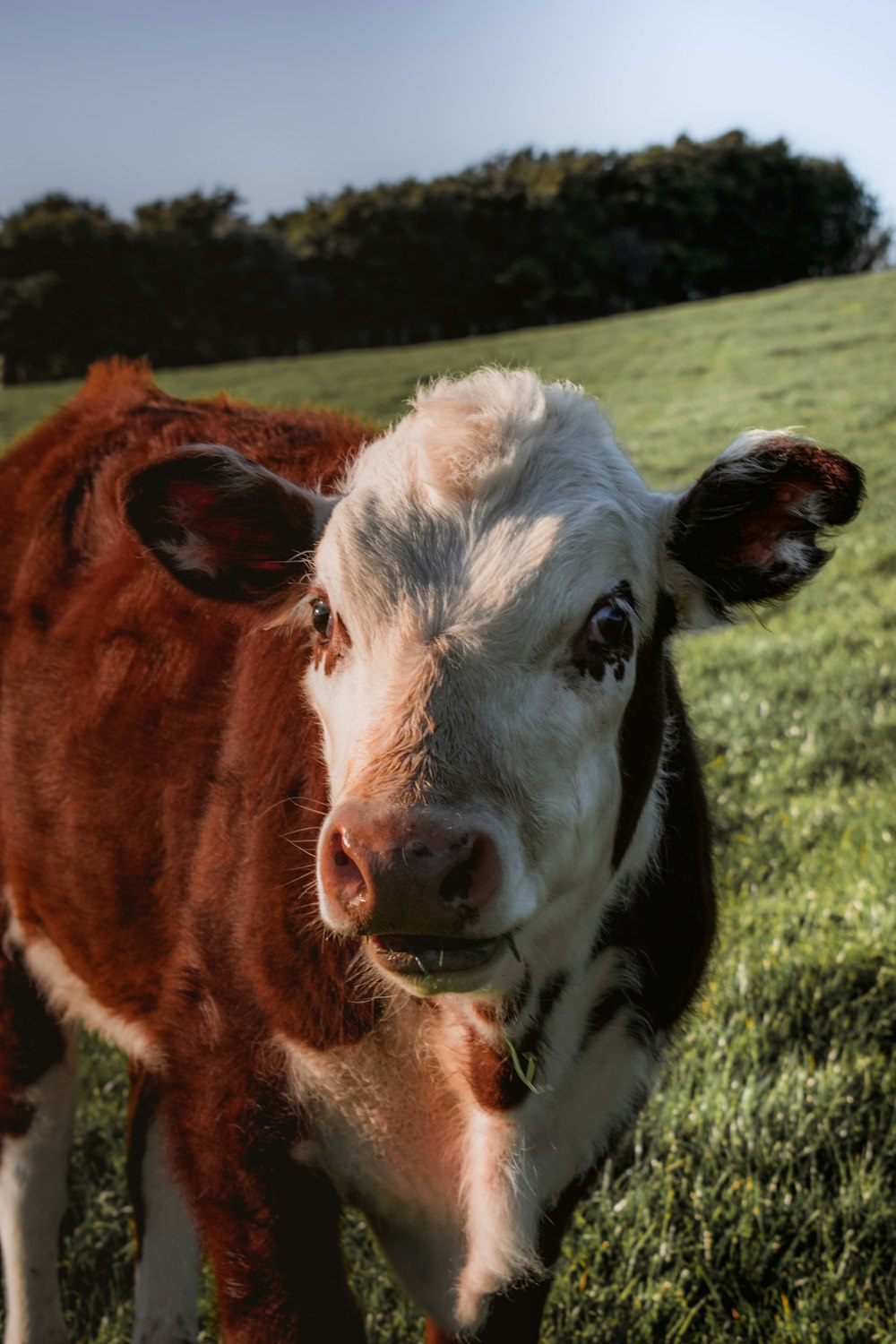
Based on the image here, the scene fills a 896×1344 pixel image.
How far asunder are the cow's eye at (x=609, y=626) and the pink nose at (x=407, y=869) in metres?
0.57

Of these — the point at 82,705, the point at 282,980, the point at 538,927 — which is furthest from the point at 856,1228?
the point at 82,705

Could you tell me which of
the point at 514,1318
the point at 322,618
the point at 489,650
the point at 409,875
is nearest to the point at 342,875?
the point at 409,875

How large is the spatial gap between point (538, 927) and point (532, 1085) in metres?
0.44

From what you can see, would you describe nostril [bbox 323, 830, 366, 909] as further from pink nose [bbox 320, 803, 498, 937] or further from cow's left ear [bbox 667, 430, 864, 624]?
cow's left ear [bbox 667, 430, 864, 624]

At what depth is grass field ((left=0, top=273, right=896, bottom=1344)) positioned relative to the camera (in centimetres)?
293

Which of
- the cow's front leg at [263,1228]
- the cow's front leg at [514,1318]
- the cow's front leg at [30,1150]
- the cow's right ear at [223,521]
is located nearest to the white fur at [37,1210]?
the cow's front leg at [30,1150]

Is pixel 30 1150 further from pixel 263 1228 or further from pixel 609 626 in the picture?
pixel 609 626

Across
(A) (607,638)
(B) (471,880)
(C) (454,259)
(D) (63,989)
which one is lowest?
(C) (454,259)

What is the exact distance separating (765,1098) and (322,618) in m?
2.13

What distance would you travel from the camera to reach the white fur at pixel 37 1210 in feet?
10.3

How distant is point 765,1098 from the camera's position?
3.36m

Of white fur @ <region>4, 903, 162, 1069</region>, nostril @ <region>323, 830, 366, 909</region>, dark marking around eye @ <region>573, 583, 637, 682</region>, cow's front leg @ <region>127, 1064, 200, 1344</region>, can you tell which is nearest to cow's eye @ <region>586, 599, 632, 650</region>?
dark marking around eye @ <region>573, 583, 637, 682</region>

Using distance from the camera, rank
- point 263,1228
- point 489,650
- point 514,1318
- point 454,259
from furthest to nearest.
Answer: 1. point 454,259
2. point 514,1318
3. point 263,1228
4. point 489,650

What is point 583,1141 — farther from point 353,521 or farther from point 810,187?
A: point 810,187
